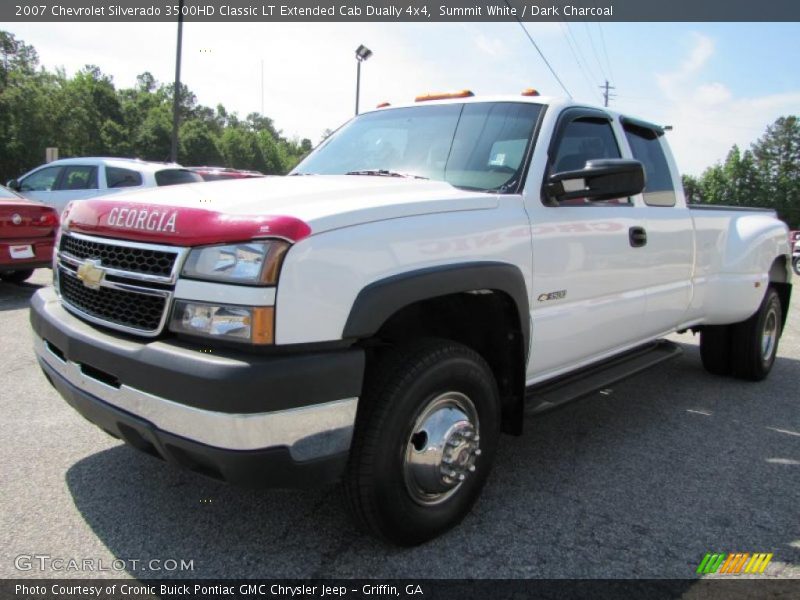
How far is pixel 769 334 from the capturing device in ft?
17.9

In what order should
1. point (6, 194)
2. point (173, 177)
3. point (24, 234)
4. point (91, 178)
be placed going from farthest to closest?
point (91, 178)
point (173, 177)
point (6, 194)
point (24, 234)

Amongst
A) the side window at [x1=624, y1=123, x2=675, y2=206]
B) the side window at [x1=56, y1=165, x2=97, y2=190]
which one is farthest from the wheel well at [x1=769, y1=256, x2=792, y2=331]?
the side window at [x1=56, y1=165, x2=97, y2=190]

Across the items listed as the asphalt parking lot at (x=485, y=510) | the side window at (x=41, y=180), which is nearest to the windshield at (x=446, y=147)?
the asphalt parking lot at (x=485, y=510)

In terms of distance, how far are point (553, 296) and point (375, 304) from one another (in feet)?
3.95

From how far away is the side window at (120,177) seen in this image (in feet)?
33.6

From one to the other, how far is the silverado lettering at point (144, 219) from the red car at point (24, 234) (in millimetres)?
5694

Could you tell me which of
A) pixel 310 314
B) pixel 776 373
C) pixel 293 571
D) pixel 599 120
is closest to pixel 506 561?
pixel 293 571

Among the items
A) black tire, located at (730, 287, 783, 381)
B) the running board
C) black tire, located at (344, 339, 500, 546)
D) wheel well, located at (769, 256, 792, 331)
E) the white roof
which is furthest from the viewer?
the white roof

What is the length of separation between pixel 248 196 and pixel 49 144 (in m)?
47.2

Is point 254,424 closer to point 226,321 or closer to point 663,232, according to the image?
point 226,321

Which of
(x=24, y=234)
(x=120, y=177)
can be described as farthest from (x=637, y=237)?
(x=120, y=177)

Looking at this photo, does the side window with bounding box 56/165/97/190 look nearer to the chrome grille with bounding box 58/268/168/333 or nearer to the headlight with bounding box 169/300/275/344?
the chrome grille with bounding box 58/268/168/333

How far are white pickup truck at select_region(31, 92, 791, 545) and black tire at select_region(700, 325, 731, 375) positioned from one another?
6.38 ft

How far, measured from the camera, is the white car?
1010 centimetres
